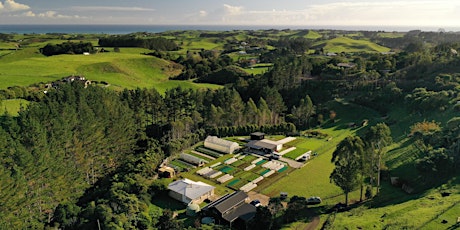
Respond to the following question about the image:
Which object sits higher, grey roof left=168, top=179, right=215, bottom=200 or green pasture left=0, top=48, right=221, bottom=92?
green pasture left=0, top=48, right=221, bottom=92

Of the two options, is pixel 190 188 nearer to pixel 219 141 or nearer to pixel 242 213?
pixel 242 213

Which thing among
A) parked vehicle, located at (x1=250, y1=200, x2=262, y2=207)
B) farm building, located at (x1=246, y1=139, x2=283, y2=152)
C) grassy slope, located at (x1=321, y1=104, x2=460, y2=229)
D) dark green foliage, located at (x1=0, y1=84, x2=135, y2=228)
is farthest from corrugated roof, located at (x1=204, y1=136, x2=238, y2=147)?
grassy slope, located at (x1=321, y1=104, x2=460, y2=229)

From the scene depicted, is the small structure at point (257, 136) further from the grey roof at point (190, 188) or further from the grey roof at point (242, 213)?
the grey roof at point (242, 213)

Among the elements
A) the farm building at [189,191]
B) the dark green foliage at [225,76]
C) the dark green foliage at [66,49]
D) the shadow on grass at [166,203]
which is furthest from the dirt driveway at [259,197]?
the dark green foliage at [66,49]

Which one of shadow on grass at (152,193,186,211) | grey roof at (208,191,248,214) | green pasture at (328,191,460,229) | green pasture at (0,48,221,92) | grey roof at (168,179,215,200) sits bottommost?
shadow on grass at (152,193,186,211)

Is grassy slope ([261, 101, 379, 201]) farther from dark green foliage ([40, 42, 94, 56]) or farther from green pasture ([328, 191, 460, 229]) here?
dark green foliage ([40, 42, 94, 56])
